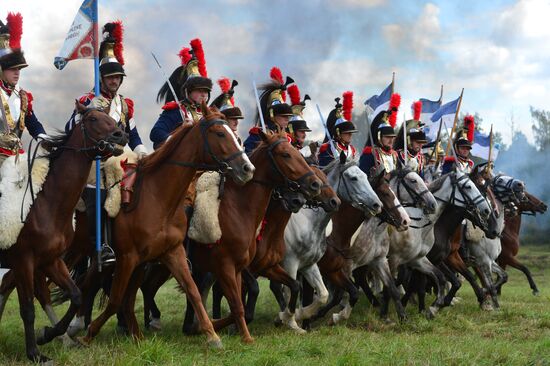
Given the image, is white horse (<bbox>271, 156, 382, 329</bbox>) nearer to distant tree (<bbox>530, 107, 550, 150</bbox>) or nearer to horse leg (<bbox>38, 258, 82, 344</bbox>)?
horse leg (<bbox>38, 258, 82, 344</bbox>)

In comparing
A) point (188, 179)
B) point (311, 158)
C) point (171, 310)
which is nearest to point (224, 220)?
point (188, 179)

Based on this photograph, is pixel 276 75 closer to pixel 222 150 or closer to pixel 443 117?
pixel 222 150

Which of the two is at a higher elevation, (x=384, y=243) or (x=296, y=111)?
(x=296, y=111)

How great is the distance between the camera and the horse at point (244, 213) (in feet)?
29.6

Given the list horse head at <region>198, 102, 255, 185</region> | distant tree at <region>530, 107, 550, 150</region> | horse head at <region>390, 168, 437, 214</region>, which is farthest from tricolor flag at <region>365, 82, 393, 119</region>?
distant tree at <region>530, 107, 550, 150</region>

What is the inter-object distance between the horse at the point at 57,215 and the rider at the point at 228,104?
3.92 m

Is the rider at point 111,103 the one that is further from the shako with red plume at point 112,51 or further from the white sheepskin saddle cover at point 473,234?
the white sheepskin saddle cover at point 473,234

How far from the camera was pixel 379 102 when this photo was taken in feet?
47.4

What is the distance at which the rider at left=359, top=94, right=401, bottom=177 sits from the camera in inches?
510

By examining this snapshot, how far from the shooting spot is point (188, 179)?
8383mm

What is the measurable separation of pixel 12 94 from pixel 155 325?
3.92 meters

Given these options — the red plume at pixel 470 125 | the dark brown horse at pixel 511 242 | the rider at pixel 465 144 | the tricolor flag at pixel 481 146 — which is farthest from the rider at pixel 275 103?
the tricolor flag at pixel 481 146

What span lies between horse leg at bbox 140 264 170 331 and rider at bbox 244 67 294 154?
2.47 metres

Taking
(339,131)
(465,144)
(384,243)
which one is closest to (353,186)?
(384,243)
